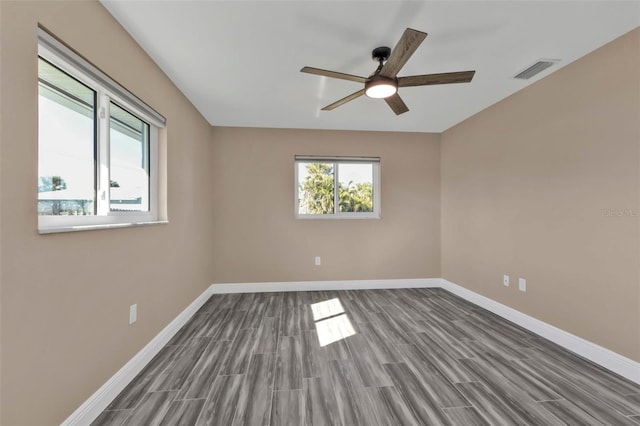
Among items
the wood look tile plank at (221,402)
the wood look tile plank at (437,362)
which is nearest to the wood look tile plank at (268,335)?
the wood look tile plank at (221,402)

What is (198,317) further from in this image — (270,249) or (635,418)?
(635,418)

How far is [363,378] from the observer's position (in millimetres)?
1787

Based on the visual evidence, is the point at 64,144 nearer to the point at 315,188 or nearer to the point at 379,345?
the point at 379,345

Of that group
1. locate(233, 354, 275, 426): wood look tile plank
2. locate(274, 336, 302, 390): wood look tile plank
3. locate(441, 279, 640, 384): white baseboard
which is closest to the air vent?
locate(441, 279, 640, 384): white baseboard

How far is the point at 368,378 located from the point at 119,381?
1.62 m

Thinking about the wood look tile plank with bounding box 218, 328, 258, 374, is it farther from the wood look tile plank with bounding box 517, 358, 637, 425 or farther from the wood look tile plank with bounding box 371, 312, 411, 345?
the wood look tile plank with bounding box 517, 358, 637, 425

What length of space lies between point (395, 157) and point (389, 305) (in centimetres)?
218

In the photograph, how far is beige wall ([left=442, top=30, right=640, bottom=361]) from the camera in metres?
1.82

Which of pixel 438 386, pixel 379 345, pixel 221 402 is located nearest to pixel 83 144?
pixel 221 402

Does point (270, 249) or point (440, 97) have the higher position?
point (440, 97)

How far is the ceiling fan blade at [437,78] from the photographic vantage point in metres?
1.76

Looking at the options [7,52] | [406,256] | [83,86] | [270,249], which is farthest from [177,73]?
[406,256]

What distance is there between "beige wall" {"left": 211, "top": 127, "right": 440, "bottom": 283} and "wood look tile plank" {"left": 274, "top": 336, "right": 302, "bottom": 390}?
5.02 feet

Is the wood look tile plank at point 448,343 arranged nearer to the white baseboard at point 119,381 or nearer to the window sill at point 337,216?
the window sill at point 337,216
